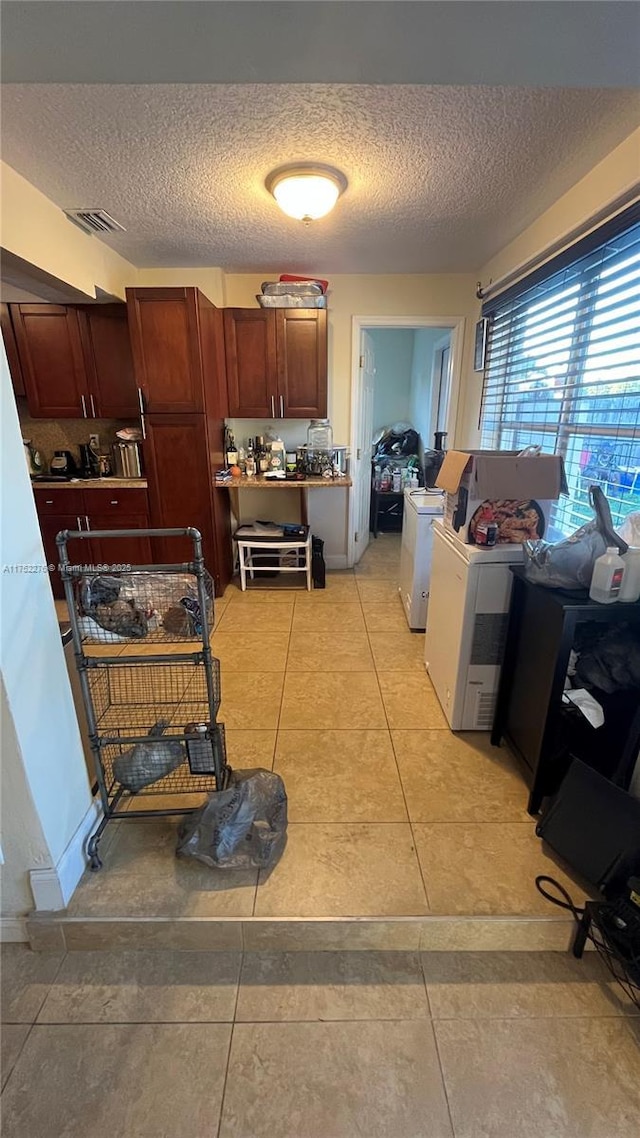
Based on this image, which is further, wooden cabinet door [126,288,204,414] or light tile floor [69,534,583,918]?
wooden cabinet door [126,288,204,414]

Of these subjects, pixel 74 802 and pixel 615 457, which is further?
pixel 615 457

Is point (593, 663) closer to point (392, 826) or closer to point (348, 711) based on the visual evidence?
point (392, 826)

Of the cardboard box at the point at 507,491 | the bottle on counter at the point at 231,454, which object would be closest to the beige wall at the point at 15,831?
the cardboard box at the point at 507,491

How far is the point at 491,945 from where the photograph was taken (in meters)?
1.31

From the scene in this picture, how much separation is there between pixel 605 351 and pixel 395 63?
1416 millimetres

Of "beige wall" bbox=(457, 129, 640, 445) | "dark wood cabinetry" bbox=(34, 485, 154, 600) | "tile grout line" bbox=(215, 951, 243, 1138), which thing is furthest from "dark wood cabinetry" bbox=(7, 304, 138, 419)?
"tile grout line" bbox=(215, 951, 243, 1138)

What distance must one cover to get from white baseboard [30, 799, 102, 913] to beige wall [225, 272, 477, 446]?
376 centimetres

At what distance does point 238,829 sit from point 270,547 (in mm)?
2473

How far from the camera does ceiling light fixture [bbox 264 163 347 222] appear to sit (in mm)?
2141

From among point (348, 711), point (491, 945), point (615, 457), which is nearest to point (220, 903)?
point (491, 945)

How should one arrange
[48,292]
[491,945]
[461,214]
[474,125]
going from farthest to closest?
[48,292] → [461,214] → [474,125] → [491,945]

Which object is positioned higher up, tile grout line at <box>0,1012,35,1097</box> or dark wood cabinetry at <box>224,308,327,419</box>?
dark wood cabinetry at <box>224,308,327,419</box>

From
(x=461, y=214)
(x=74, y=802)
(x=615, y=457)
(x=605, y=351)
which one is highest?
(x=461, y=214)

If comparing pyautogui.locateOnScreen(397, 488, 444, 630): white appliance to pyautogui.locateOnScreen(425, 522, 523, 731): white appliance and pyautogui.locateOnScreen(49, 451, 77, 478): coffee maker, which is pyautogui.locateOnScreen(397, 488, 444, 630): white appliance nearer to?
pyautogui.locateOnScreen(425, 522, 523, 731): white appliance
